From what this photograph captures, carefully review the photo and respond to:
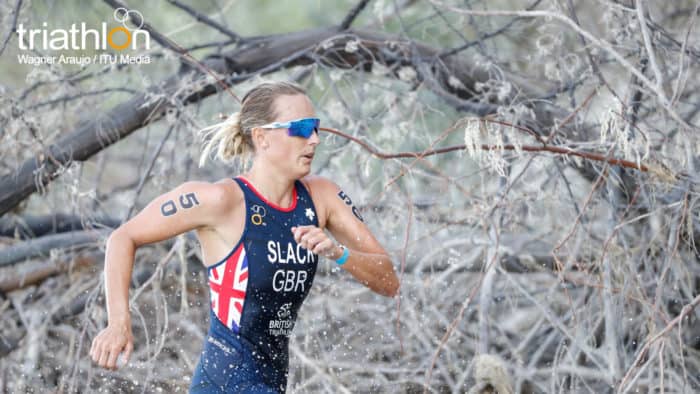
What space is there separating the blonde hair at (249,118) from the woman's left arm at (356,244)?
0.35 m

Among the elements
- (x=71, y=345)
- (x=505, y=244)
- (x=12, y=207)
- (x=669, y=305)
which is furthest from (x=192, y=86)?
(x=669, y=305)

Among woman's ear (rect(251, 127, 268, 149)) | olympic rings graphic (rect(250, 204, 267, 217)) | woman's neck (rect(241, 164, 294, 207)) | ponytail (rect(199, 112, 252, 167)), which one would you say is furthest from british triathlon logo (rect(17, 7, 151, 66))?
olympic rings graphic (rect(250, 204, 267, 217))

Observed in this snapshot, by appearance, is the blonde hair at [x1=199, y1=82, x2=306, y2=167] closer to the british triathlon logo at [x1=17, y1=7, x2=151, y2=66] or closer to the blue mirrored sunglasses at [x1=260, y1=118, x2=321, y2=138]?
the blue mirrored sunglasses at [x1=260, y1=118, x2=321, y2=138]

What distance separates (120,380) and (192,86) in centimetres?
218

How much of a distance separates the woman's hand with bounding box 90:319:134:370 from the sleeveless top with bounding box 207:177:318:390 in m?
0.47

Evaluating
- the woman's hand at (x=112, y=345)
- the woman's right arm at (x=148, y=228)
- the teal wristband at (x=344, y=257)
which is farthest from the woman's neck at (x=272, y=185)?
the woman's hand at (x=112, y=345)

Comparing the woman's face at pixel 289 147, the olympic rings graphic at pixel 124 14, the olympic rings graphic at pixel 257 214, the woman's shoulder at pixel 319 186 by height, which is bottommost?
the olympic rings graphic at pixel 257 214

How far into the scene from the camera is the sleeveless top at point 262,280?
3.54 m

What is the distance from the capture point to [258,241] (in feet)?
11.6

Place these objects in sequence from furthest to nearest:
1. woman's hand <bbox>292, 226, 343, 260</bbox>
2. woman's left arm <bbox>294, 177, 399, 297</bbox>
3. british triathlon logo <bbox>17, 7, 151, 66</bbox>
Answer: british triathlon logo <bbox>17, 7, 151, 66</bbox> < woman's left arm <bbox>294, 177, 399, 297</bbox> < woman's hand <bbox>292, 226, 343, 260</bbox>

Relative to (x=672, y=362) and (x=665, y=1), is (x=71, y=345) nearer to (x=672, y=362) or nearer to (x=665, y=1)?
(x=672, y=362)

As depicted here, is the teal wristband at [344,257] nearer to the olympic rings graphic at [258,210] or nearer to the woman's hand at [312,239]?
the woman's hand at [312,239]

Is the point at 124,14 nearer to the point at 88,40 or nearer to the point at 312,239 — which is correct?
the point at 88,40

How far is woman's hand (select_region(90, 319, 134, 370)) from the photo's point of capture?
312cm
